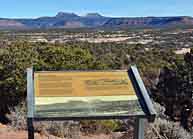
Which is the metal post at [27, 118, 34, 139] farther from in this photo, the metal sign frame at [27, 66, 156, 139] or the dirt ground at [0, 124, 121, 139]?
the dirt ground at [0, 124, 121, 139]

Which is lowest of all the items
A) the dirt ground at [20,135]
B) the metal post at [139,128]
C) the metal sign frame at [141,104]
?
the dirt ground at [20,135]

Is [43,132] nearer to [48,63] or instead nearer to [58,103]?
[58,103]

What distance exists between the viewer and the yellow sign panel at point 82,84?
719 cm

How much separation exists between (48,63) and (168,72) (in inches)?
220

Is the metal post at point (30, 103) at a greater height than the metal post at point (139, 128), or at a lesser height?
greater

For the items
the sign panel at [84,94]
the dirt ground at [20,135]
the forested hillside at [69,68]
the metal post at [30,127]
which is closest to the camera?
the metal post at [30,127]

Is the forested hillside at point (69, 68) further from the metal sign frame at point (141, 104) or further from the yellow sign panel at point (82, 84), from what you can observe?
the metal sign frame at point (141, 104)

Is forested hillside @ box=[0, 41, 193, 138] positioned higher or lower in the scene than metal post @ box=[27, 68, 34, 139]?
lower

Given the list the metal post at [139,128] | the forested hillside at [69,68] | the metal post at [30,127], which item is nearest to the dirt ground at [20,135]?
the metal post at [30,127]

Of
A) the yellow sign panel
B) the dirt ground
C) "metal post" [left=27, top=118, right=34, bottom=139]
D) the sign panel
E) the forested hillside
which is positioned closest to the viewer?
"metal post" [left=27, top=118, right=34, bottom=139]

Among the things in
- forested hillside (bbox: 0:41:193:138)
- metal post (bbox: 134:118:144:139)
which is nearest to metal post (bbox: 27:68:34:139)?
metal post (bbox: 134:118:144:139)

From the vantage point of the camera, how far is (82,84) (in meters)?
7.45

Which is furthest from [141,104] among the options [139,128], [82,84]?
[82,84]

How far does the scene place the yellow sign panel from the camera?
7.19 meters
